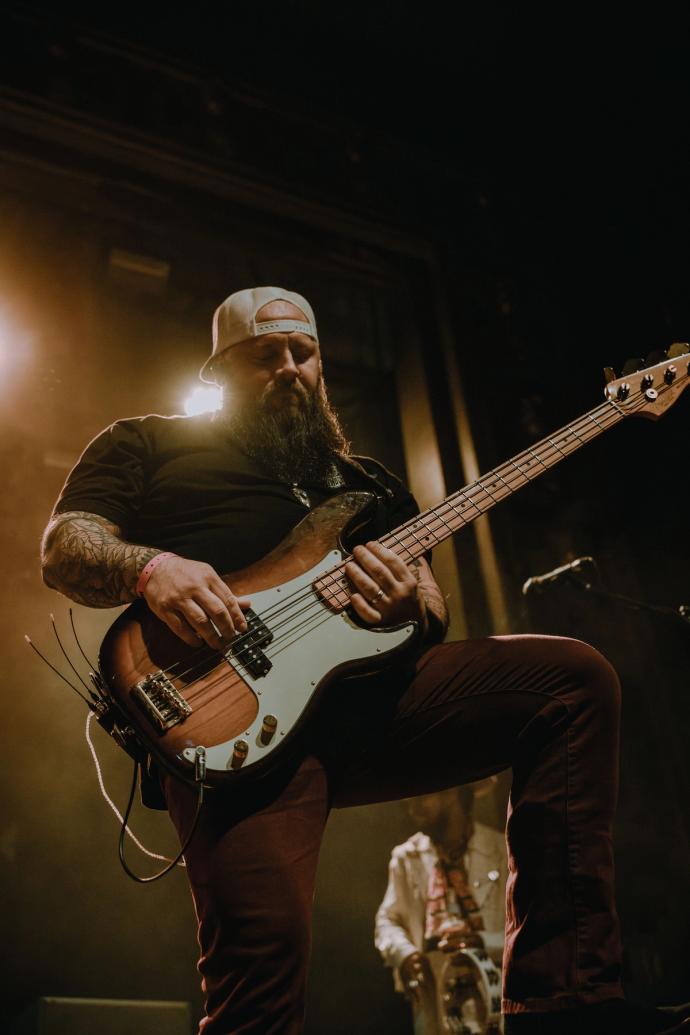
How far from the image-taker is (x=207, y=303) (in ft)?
17.5

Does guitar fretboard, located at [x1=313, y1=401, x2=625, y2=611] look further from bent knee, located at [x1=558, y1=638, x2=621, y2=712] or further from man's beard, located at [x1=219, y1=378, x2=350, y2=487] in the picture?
bent knee, located at [x1=558, y1=638, x2=621, y2=712]

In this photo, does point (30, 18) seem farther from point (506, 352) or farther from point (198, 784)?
point (198, 784)

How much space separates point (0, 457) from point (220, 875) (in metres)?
3.51

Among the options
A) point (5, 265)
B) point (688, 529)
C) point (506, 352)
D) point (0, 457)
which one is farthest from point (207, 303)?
point (688, 529)

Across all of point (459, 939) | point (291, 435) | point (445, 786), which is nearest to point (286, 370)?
point (291, 435)

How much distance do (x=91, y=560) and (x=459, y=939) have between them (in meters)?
2.94

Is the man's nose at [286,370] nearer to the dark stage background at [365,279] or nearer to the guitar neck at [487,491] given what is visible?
the guitar neck at [487,491]

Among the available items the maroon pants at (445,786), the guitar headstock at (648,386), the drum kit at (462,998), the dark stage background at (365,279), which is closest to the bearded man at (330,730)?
the maroon pants at (445,786)

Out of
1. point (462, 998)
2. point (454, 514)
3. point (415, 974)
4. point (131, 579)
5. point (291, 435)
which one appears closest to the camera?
point (131, 579)

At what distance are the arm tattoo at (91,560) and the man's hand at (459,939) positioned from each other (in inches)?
111

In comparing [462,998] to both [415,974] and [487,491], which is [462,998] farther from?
[487,491]

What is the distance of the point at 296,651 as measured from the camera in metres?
1.59

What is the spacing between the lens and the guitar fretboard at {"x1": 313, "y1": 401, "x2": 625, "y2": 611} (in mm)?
1767

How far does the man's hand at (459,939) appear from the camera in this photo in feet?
11.9
